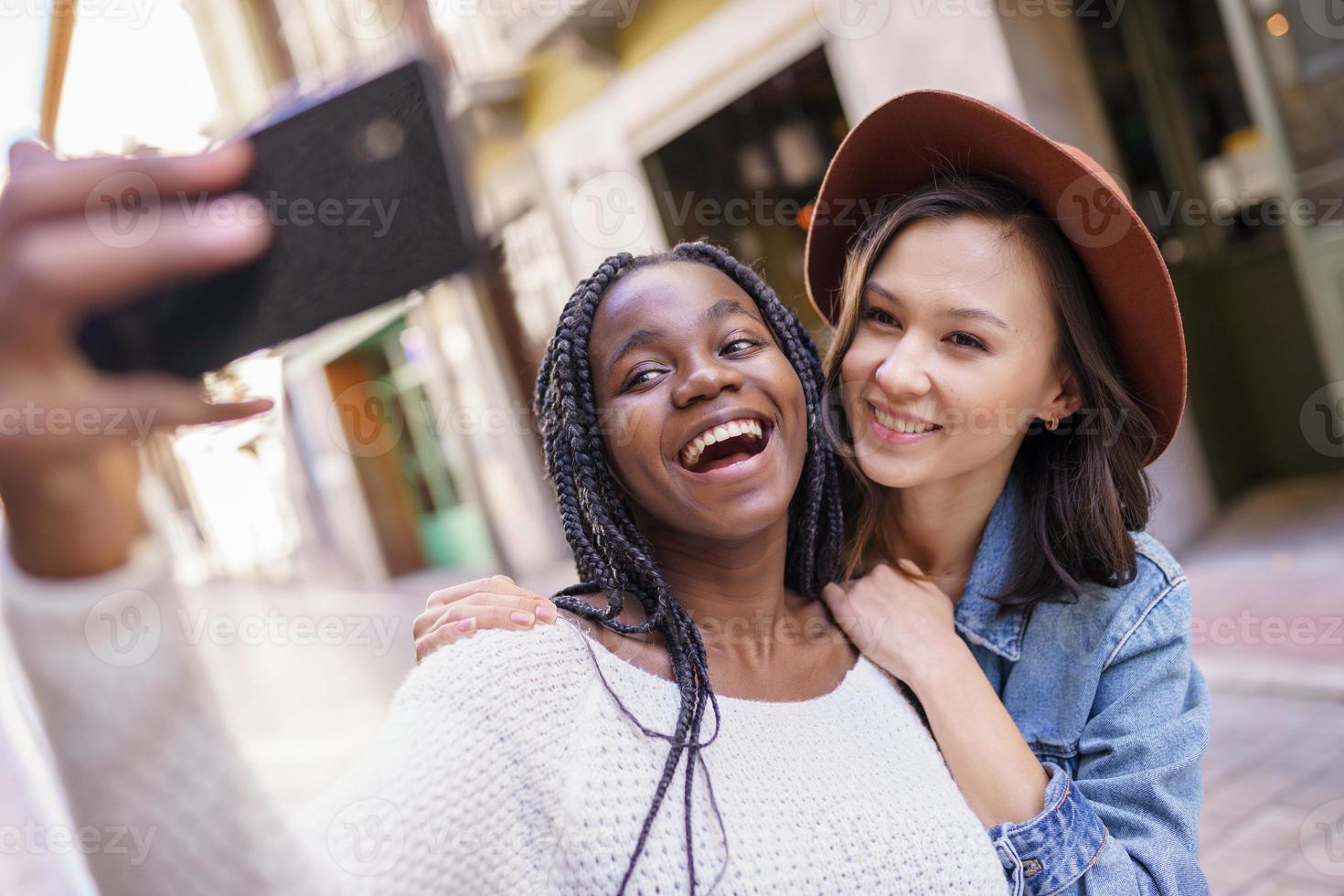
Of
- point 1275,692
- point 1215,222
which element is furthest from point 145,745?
point 1215,222

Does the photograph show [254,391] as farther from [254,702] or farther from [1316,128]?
[254,702]

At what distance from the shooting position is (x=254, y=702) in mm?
9156

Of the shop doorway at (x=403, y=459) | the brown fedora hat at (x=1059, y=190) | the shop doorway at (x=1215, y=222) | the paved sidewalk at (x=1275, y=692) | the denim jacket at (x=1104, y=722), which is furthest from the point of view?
the shop doorway at (x=403, y=459)

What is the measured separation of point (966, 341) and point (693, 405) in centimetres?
69

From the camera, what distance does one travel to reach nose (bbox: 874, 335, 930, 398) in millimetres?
1823

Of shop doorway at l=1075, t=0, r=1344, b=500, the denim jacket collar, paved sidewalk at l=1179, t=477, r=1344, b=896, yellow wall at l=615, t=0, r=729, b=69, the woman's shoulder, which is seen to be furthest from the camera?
shop doorway at l=1075, t=0, r=1344, b=500

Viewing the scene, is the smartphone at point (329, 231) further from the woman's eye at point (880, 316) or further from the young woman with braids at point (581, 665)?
the woman's eye at point (880, 316)

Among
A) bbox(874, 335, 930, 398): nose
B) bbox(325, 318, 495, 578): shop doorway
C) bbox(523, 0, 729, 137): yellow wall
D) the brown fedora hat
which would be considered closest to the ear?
the brown fedora hat

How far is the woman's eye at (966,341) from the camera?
1.88 meters

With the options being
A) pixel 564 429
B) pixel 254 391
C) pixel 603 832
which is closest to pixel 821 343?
pixel 564 429

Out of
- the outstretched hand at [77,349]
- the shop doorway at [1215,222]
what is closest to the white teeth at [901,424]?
the outstretched hand at [77,349]

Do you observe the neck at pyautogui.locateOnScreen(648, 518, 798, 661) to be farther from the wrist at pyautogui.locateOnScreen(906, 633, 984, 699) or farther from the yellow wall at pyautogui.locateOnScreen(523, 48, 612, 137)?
the yellow wall at pyautogui.locateOnScreen(523, 48, 612, 137)

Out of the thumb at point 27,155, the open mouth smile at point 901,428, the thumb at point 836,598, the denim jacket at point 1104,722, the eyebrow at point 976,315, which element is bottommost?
the denim jacket at point 1104,722

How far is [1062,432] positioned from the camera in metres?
2.11
